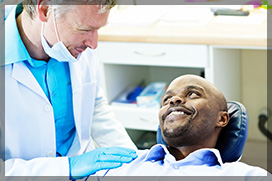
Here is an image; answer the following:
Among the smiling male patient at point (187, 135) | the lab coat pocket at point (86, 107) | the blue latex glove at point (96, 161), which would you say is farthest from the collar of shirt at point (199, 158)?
the lab coat pocket at point (86, 107)

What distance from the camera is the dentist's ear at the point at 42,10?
1697mm

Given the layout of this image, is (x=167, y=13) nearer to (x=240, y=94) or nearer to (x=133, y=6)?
(x=133, y=6)

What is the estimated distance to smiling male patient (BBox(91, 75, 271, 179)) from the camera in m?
1.75

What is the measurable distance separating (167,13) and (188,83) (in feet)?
3.28

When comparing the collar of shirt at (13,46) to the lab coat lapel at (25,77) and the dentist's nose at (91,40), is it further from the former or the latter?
the dentist's nose at (91,40)

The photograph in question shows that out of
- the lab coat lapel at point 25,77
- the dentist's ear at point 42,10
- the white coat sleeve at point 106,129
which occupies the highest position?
the dentist's ear at point 42,10

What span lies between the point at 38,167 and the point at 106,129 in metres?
0.46

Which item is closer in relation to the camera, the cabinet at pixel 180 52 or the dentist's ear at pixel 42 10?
the dentist's ear at pixel 42 10

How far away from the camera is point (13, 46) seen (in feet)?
5.93

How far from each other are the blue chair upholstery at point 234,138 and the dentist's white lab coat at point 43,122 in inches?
16.3

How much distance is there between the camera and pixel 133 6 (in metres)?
3.00

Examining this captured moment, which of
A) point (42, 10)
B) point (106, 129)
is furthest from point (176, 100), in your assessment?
point (42, 10)

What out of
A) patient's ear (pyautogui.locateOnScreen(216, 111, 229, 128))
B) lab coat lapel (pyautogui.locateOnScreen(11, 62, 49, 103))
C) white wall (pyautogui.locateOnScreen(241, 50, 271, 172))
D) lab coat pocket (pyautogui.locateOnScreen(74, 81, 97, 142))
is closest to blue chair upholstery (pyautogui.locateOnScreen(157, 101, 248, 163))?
patient's ear (pyautogui.locateOnScreen(216, 111, 229, 128))

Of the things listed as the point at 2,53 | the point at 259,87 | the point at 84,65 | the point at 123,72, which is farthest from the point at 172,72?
the point at 2,53
